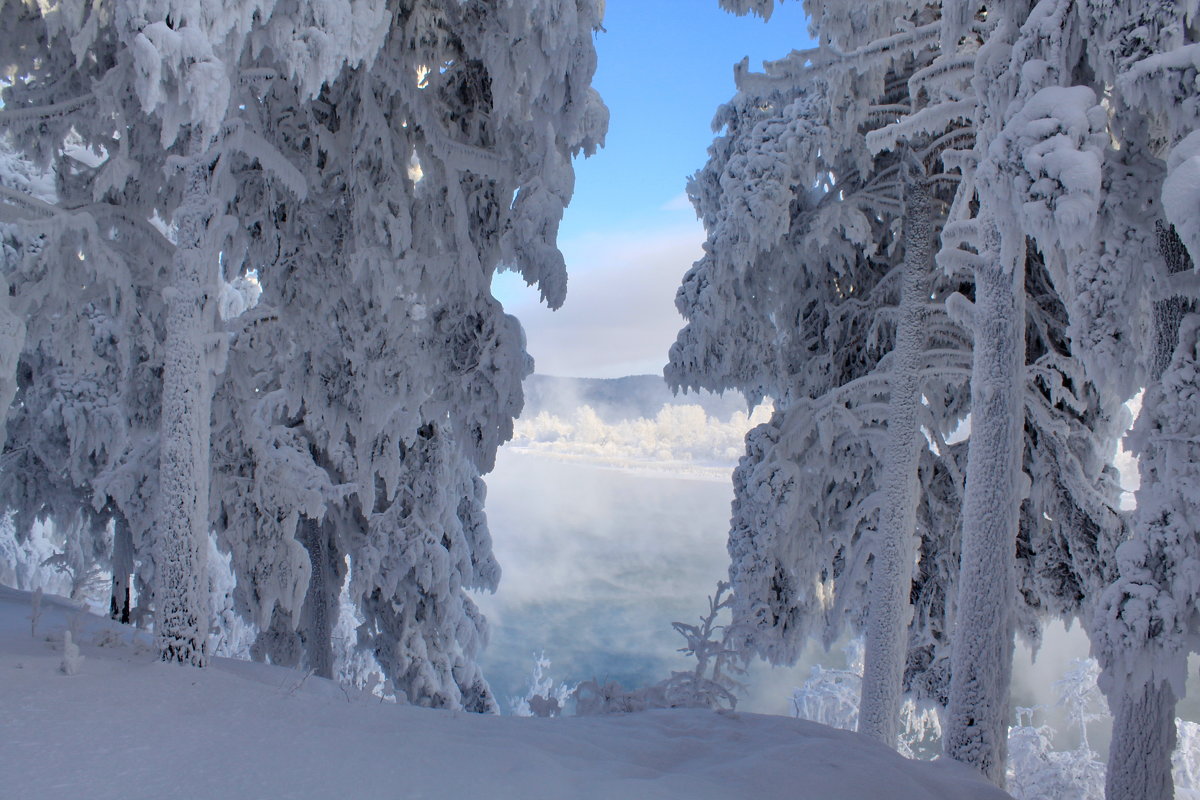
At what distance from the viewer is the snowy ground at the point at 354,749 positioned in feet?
10.3

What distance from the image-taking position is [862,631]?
10.6 meters

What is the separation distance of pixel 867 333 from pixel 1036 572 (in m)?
3.92

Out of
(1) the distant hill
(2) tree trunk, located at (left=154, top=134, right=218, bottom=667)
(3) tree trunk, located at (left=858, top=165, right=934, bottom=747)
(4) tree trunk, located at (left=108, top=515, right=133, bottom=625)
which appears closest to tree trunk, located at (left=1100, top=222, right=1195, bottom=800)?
(3) tree trunk, located at (left=858, top=165, right=934, bottom=747)

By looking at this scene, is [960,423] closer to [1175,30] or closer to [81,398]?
Answer: [1175,30]

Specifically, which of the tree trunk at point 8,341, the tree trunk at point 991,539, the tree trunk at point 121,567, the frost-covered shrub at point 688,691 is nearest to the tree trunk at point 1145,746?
the tree trunk at point 991,539

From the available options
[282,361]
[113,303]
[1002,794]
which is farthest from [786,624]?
[113,303]

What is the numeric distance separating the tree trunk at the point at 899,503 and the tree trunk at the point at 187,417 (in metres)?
7.50

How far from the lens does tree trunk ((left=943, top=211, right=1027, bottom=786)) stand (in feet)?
20.1

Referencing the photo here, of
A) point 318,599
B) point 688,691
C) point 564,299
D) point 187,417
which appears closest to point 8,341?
point 187,417

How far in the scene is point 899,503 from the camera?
8695mm

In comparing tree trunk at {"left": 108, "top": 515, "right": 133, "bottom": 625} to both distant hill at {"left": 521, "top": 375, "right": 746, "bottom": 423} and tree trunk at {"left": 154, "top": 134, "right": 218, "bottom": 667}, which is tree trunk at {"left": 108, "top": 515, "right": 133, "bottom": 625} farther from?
distant hill at {"left": 521, "top": 375, "right": 746, "bottom": 423}

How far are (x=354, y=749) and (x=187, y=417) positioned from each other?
3.36 m

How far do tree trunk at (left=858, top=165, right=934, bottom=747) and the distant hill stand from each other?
78271 mm

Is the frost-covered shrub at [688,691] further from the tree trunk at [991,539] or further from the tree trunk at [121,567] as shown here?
the tree trunk at [121,567]
